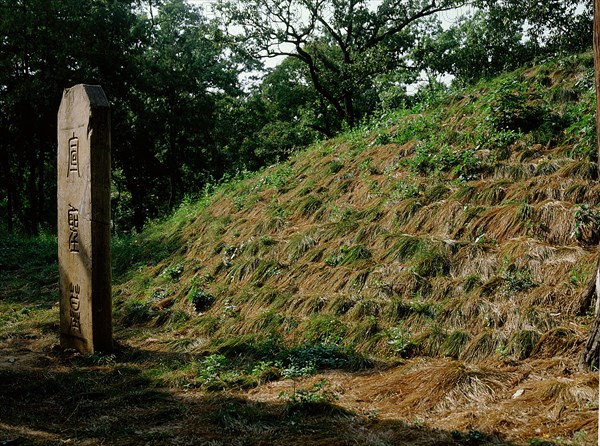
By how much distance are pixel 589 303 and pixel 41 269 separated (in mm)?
11643

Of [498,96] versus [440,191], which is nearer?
[440,191]

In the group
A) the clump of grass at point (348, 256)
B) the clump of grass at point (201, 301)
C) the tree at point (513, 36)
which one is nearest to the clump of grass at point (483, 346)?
the clump of grass at point (348, 256)

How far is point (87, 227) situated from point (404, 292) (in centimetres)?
380

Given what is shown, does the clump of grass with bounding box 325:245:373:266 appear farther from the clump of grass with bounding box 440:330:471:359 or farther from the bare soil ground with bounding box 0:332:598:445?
the bare soil ground with bounding box 0:332:598:445

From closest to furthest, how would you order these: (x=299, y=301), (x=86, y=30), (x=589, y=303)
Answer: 1. (x=589, y=303)
2. (x=299, y=301)
3. (x=86, y=30)

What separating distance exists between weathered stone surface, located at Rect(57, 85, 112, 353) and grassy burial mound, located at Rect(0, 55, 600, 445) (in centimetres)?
40

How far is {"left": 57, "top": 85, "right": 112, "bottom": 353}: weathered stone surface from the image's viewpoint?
6.44 meters

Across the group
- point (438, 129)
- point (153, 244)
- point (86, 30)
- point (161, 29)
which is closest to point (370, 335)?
point (438, 129)

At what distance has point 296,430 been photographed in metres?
4.03

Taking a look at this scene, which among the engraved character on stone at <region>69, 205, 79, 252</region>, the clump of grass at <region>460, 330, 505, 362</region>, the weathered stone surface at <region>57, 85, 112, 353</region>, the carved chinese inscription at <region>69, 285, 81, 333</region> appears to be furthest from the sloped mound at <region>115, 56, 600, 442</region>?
the engraved character on stone at <region>69, 205, 79, 252</region>

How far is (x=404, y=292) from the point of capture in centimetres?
632

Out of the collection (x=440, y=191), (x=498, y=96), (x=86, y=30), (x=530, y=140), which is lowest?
(x=440, y=191)

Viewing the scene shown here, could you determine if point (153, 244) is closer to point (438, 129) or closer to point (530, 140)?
point (438, 129)

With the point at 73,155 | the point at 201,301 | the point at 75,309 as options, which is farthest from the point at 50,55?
the point at 75,309
